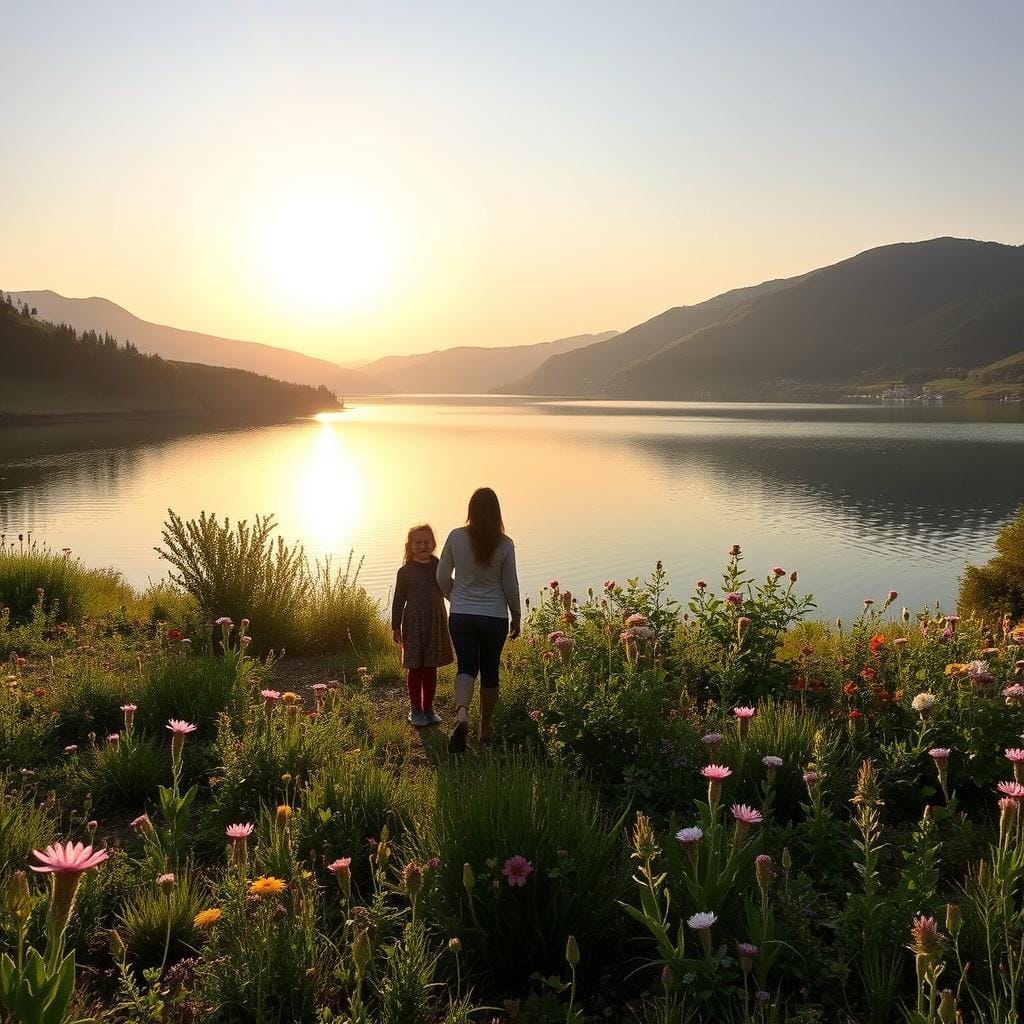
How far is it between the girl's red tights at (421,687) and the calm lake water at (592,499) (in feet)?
39.1

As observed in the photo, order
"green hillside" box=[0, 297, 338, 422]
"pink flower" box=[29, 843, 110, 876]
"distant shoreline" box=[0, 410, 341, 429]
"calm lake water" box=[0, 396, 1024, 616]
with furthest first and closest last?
"green hillside" box=[0, 297, 338, 422] → "distant shoreline" box=[0, 410, 341, 429] → "calm lake water" box=[0, 396, 1024, 616] → "pink flower" box=[29, 843, 110, 876]

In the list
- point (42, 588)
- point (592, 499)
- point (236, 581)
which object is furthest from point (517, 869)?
point (592, 499)

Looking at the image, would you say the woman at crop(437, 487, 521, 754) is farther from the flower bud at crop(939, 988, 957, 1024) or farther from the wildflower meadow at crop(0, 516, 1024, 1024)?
the flower bud at crop(939, 988, 957, 1024)

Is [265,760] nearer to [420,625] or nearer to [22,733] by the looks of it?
[22,733]

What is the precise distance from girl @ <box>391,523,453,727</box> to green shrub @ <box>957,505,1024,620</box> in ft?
24.7

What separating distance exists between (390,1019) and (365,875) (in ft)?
4.89

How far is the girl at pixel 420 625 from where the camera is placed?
7.09 m

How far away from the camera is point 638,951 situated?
11.8 ft

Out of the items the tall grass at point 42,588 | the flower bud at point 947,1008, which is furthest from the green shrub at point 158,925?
the tall grass at point 42,588

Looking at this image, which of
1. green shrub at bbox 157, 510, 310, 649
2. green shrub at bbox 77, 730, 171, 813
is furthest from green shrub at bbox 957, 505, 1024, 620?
green shrub at bbox 77, 730, 171, 813

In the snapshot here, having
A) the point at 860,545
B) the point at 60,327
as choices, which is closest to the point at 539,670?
the point at 860,545

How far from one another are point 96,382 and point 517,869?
145m

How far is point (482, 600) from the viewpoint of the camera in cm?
673

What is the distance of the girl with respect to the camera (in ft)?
23.3
